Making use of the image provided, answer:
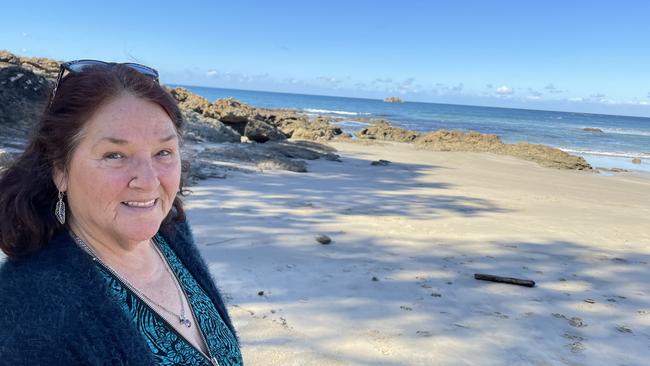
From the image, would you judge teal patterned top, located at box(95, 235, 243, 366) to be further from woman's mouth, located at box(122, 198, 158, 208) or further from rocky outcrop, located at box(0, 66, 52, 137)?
rocky outcrop, located at box(0, 66, 52, 137)

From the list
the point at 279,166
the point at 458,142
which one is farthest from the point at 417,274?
the point at 458,142

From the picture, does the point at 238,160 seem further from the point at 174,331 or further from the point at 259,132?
the point at 174,331

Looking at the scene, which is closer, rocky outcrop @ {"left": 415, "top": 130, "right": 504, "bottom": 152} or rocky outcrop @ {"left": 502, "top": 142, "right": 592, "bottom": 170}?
rocky outcrop @ {"left": 502, "top": 142, "right": 592, "bottom": 170}

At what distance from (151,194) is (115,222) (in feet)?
0.36

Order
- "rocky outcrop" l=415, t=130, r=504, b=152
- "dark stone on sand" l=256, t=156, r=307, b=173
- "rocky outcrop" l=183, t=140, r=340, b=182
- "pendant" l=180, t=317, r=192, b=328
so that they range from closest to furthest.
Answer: "pendant" l=180, t=317, r=192, b=328, "rocky outcrop" l=183, t=140, r=340, b=182, "dark stone on sand" l=256, t=156, r=307, b=173, "rocky outcrop" l=415, t=130, r=504, b=152

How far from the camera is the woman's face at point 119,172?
127cm

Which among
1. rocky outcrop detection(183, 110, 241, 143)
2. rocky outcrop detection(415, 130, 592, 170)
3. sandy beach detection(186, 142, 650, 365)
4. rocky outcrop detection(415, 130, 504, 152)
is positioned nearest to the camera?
sandy beach detection(186, 142, 650, 365)

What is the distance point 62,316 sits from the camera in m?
1.09

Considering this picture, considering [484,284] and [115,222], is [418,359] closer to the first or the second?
[484,284]

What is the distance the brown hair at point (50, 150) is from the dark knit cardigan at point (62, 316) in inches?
3.1

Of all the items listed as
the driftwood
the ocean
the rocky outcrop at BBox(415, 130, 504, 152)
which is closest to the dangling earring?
the driftwood

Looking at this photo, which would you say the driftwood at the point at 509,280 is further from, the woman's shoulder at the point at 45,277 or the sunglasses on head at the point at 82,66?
the woman's shoulder at the point at 45,277

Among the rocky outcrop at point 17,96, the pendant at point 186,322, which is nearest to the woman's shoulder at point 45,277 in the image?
the pendant at point 186,322

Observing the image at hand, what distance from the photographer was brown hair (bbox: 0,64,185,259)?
1.25 m
